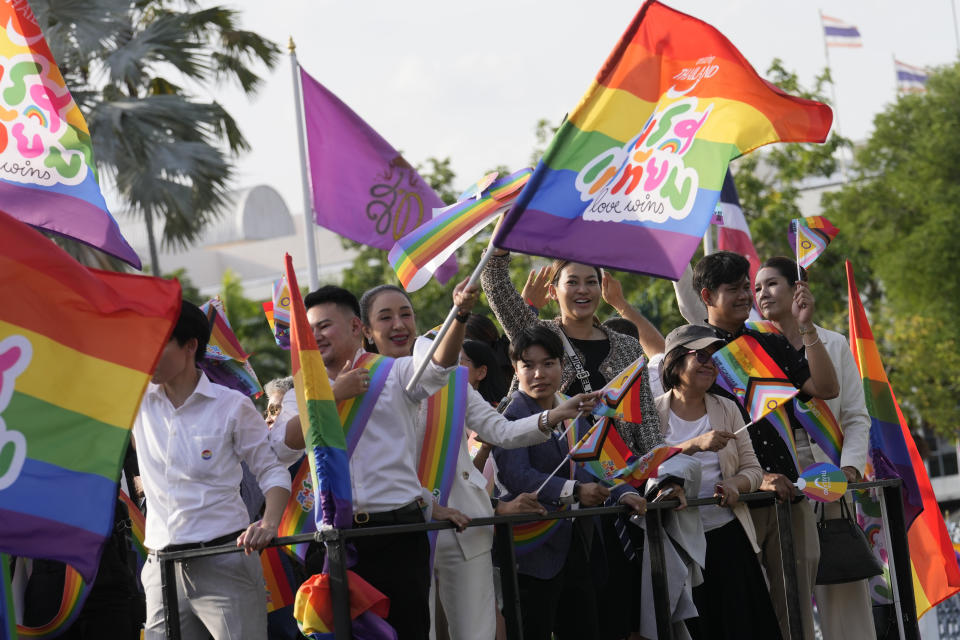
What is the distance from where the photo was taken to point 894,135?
104 feet

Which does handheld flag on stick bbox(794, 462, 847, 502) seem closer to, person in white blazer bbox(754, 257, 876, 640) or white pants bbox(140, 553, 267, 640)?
person in white blazer bbox(754, 257, 876, 640)

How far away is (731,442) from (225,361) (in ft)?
8.06

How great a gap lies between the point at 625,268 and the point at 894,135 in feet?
93.7

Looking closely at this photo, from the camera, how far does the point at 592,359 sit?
20.4 feet

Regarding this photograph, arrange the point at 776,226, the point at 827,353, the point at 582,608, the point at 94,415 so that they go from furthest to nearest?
the point at 776,226, the point at 827,353, the point at 582,608, the point at 94,415

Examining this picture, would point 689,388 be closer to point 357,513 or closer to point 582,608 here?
point 582,608

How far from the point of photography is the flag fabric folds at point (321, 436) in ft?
14.3

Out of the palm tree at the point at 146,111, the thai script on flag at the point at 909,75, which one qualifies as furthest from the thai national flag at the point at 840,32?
the palm tree at the point at 146,111

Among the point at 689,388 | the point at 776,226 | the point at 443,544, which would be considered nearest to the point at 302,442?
the point at 443,544

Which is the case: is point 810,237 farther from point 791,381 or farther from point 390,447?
point 390,447

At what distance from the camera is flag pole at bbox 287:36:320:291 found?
348 inches

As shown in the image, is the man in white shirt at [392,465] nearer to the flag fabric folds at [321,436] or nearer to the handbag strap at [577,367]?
the flag fabric folds at [321,436]

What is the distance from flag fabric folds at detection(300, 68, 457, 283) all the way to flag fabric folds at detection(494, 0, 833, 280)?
3046mm

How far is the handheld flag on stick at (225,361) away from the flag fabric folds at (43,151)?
0.73 meters
